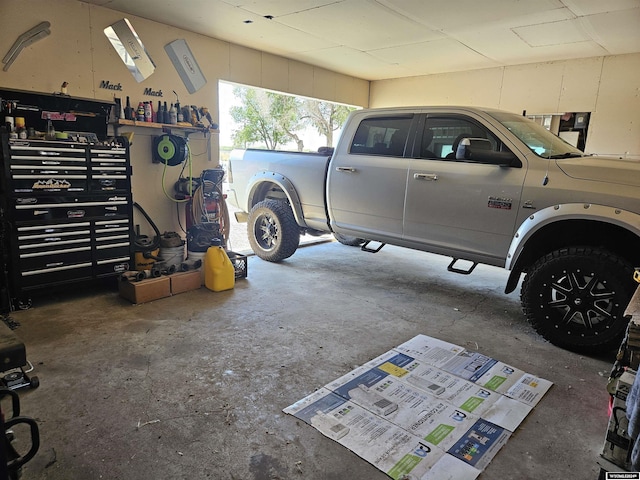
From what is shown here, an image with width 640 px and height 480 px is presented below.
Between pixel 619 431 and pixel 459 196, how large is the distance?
2157 mm

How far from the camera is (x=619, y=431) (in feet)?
5.41

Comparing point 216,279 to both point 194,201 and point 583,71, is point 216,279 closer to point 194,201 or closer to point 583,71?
point 194,201

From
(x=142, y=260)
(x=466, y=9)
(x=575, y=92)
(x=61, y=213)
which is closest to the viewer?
(x=61, y=213)

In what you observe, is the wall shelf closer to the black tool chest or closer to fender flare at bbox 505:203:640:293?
the black tool chest

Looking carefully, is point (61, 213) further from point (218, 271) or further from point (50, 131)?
point (218, 271)

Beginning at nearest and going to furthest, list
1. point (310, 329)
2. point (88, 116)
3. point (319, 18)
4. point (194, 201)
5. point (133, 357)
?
point (133, 357) < point (310, 329) < point (88, 116) < point (319, 18) < point (194, 201)

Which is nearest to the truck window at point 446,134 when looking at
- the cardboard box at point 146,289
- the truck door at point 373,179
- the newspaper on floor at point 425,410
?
the truck door at point 373,179

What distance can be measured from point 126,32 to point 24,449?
4.00 metres

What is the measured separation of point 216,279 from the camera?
4.07 metres

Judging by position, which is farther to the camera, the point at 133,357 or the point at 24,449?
the point at 133,357

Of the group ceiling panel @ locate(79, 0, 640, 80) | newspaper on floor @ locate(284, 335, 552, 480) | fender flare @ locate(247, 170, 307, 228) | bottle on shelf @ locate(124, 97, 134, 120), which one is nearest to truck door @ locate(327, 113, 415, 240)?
fender flare @ locate(247, 170, 307, 228)

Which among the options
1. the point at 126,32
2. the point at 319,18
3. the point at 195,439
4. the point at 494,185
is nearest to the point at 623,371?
the point at 494,185

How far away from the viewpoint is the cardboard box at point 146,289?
3689 millimetres

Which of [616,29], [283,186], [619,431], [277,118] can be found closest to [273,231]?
[283,186]
